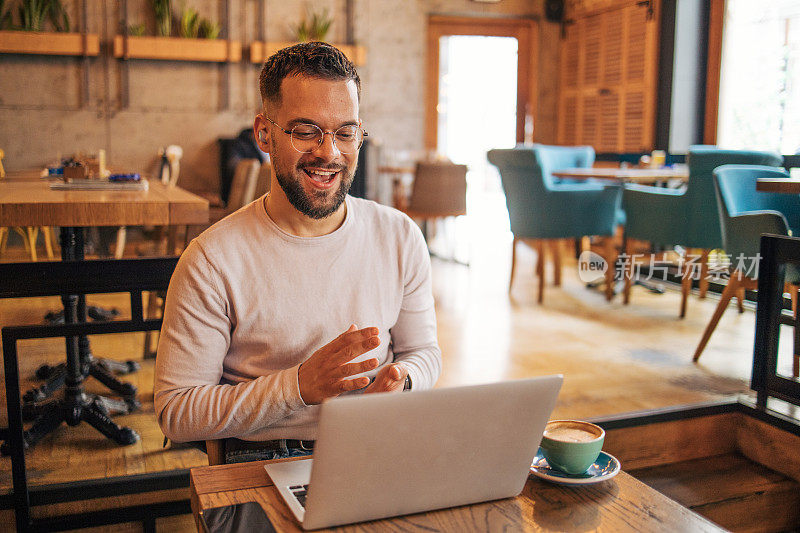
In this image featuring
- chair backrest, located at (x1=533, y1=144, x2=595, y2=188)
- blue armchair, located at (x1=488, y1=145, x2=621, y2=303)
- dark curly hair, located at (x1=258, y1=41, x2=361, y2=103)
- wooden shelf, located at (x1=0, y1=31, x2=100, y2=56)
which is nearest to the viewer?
dark curly hair, located at (x1=258, y1=41, x2=361, y2=103)

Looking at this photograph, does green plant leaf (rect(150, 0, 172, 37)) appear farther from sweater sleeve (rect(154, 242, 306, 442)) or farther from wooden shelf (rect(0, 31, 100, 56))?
sweater sleeve (rect(154, 242, 306, 442))

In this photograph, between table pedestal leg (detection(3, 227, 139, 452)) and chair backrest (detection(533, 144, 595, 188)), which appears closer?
table pedestal leg (detection(3, 227, 139, 452))

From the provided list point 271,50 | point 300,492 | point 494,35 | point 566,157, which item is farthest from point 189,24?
point 300,492

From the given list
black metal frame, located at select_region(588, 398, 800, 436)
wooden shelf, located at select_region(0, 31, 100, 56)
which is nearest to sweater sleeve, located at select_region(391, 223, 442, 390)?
black metal frame, located at select_region(588, 398, 800, 436)

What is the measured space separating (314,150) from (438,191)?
474cm

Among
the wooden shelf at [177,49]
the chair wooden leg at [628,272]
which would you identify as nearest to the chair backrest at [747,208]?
the chair wooden leg at [628,272]

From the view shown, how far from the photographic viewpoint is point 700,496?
222 centimetres

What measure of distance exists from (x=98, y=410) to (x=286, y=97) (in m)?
1.75

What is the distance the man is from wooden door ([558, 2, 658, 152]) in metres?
6.17

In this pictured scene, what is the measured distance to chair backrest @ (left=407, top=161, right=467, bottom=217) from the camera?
19.5 feet

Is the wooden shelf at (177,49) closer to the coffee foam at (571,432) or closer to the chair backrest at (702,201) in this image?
the chair backrest at (702,201)

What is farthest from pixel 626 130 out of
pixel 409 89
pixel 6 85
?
pixel 6 85

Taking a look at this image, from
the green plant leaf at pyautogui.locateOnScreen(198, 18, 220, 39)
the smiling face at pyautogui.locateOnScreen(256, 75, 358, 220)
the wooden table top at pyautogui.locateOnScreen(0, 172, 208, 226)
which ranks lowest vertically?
the wooden table top at pyautogui.locateOnScreen(0, 172, 208, 226)

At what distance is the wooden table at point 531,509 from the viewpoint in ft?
3.10
